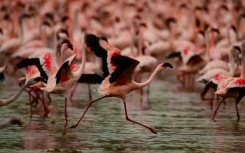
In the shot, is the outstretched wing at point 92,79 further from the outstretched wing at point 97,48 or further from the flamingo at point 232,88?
the flamingo at point 232,88

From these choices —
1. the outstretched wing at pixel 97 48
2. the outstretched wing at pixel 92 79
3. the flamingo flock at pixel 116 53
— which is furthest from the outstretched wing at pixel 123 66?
the outstretched wing at pixel 92 79

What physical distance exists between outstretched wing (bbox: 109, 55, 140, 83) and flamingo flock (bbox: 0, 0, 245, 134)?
15 millimetres

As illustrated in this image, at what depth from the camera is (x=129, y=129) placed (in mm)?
15047

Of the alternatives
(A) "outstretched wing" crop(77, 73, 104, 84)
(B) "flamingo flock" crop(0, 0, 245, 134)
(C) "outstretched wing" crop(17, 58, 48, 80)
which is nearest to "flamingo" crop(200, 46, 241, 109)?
(B) "flamingo flock" crop(0, 0, 245, 134)

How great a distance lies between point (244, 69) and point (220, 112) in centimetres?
129

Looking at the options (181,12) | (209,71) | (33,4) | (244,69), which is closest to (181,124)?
(244,69)

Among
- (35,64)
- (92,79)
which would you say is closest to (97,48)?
(35,64)

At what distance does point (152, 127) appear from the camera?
15.4 m

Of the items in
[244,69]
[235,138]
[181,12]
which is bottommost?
[235,138]

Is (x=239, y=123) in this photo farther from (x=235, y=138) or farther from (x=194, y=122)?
(x=235, y=138)

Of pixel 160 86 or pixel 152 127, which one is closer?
pixel 152 127

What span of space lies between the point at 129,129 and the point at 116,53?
1195 mm

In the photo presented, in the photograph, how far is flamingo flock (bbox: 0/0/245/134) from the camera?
603 inches

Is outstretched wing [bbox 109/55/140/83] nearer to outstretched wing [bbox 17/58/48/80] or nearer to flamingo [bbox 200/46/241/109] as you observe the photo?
outstretched wing [bbox 17/58/48/80]
